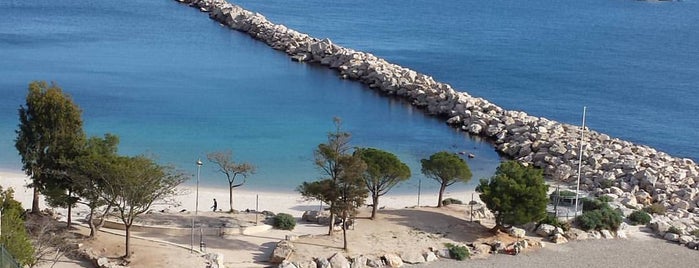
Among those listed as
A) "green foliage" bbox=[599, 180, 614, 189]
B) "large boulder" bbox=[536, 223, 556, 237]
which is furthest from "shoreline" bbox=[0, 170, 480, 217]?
"green foliage" bbox=[599, 180, 614, 189]

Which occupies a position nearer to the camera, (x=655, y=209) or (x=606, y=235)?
(x=606, y=235)

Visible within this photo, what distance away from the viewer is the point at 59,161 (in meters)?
32.5

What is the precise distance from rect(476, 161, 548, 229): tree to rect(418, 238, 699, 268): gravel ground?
1563mm

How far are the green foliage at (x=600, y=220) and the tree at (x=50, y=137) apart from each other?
2102cm

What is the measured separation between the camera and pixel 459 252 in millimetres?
33625

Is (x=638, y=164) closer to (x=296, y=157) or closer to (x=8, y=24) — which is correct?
(x=296, y=157)

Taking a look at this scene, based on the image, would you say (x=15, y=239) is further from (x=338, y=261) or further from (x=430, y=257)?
(x=430, y=257)

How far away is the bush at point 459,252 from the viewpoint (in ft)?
110

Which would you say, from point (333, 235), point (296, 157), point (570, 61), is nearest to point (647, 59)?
point (570, 61)

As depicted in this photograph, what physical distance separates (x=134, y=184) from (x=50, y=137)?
17.4 feet

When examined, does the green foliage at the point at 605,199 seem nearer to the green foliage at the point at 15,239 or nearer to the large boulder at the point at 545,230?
the large boulder at the point at 545,230

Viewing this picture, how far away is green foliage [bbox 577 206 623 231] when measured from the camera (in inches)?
1480

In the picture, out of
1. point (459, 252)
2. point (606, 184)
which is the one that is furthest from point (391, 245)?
point (606, 184)

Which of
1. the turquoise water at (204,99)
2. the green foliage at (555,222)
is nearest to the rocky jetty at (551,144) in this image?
the turquoise water at (204,99)
